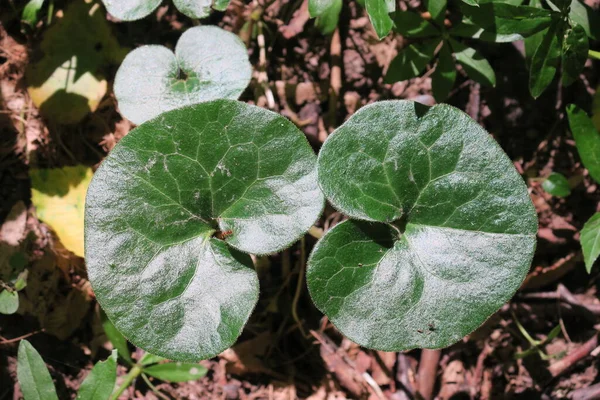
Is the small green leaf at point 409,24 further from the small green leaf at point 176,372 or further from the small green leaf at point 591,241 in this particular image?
the small green leaf at point 176,372

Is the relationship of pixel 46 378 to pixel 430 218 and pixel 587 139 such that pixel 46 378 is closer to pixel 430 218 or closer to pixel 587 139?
pixel 430 218

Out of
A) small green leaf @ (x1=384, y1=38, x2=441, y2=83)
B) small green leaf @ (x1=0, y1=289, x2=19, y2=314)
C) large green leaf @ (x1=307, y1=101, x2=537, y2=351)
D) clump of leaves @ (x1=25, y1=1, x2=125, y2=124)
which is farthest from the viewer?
clump of leaves @ (x1=25, y1=1, x2=125, y2=124)

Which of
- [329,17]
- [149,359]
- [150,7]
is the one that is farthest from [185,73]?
[149,359]

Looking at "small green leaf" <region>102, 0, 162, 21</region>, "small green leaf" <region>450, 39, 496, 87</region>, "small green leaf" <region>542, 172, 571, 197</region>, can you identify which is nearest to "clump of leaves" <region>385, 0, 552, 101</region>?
"small green leaf" <region>450, 39, 496, 87</region>

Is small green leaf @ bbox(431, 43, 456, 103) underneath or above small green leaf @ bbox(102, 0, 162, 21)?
underneath

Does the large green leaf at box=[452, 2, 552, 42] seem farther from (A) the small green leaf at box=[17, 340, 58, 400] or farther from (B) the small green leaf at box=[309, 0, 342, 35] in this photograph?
(A) the small green leaf at box=[17, 340, 58, 400]

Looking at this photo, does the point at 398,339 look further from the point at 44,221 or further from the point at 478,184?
the point at 44,221
